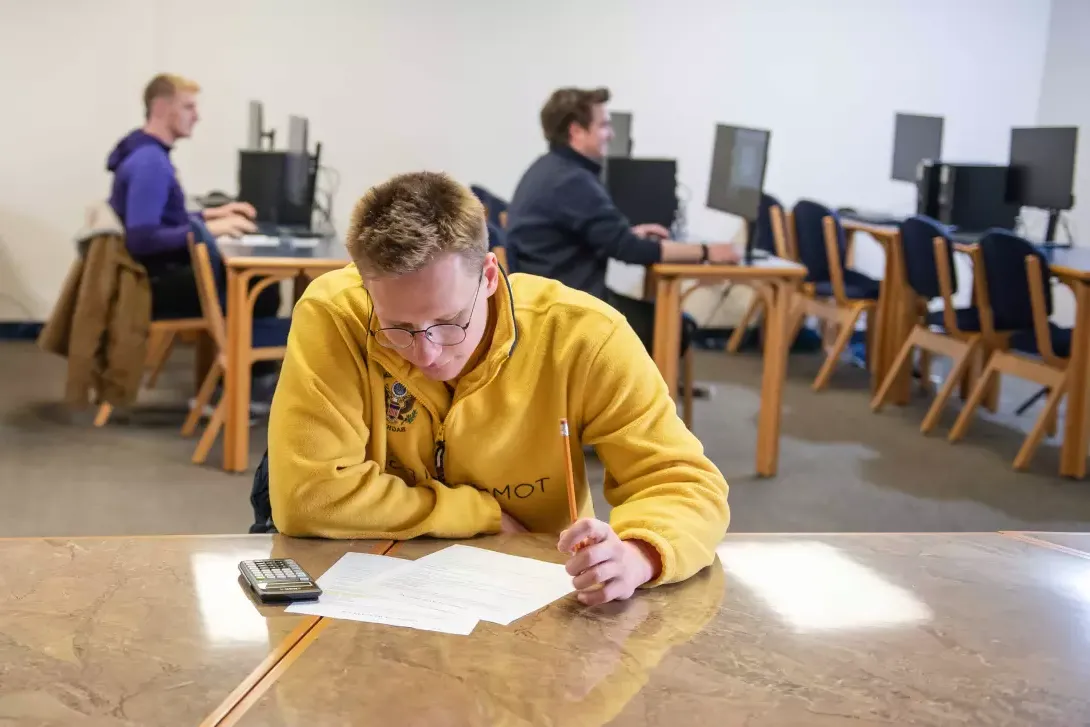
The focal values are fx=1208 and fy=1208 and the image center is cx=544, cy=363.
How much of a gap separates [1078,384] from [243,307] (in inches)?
110

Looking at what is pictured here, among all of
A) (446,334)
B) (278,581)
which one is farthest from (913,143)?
(278,581)

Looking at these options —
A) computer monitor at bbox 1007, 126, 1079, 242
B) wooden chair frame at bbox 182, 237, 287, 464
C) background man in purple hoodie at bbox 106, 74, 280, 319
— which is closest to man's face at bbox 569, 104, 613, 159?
wooden chair frame at bbox 182, 237, 287, 464

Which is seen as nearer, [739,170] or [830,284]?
[739,170]

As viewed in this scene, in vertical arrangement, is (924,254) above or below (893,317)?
above

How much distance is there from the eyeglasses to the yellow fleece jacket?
9cm

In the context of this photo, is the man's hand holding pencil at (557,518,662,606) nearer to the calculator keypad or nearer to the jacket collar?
the calculator keypad

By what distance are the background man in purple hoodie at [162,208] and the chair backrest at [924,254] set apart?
2575 mm

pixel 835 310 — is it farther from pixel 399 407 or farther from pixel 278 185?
pixel 399 407

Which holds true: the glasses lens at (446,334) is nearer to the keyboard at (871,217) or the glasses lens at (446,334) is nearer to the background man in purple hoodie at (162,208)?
the background man in purple hoodie at (162,208)

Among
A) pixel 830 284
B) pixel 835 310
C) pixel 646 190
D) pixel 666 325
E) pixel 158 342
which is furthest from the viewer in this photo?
pixel 830 284

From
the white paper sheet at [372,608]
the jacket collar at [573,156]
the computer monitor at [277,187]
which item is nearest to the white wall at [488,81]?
the computer monitor at [277,187]

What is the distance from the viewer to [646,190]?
5.04m

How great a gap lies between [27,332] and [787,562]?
5.59 meters

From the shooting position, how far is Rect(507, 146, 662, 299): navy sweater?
403cm
